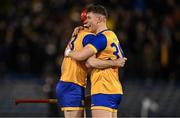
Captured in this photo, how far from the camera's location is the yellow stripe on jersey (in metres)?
8.44

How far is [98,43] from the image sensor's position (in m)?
8.16

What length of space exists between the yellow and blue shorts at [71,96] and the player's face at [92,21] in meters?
0.75

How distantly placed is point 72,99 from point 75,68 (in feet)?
1.27

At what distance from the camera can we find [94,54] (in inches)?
323

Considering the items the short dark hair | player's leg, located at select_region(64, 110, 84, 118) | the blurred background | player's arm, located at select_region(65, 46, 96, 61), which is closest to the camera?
player's arm, located at select_region(65, 46, 96, 61)

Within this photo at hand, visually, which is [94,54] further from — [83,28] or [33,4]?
[33,4]

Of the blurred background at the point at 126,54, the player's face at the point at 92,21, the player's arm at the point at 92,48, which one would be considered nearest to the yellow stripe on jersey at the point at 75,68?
the player's face at the point at 92,21

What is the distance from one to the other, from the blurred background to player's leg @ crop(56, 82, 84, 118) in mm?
5665

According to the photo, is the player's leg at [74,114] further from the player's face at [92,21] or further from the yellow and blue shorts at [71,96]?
the player's face at [92,21]

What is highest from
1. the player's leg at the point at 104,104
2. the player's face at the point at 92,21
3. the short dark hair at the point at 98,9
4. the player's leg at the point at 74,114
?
the short dark hair at the point at 98,9

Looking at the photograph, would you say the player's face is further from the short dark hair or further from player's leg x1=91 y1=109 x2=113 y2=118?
player's leg x1=91 y1=109 x2=113 y2=118

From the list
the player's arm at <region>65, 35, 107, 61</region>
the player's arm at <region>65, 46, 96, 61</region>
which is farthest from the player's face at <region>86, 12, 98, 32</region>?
the player's arm at <region>65, 46, 96, 61</region>

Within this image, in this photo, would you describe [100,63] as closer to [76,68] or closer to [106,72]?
[106,72]

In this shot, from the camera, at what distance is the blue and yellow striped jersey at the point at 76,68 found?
8438 mm
